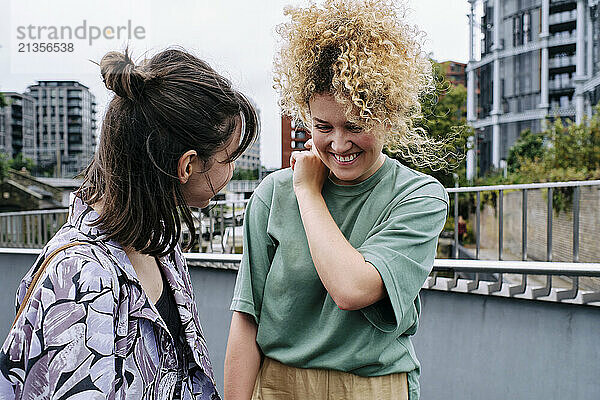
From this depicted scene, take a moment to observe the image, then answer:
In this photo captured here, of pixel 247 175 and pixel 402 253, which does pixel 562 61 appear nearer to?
pixel 247 175

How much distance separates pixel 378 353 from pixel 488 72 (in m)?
22.2

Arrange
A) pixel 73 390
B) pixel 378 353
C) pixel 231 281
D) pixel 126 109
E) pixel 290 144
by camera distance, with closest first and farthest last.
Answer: pixel 73 390 → pixel 126 109 → pixel 378 353 → pixel 290 144 → pixel 231 281

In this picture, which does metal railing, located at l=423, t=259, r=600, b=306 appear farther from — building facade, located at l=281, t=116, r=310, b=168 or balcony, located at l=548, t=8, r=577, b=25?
balcony, located at l=548, t=8, r=577, b=25

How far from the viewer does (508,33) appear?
2122 centimetres

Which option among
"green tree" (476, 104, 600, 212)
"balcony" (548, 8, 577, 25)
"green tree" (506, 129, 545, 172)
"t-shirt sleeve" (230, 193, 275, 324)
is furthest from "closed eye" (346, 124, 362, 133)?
"balcony" (548, 8, 577, 25)

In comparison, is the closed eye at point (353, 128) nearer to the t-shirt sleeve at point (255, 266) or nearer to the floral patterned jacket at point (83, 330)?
the t-shirt sleeve at point (255, 266)

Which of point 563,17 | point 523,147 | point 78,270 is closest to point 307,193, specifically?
point 78,270

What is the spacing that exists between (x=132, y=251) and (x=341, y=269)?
344 mm

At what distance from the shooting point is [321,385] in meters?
1.04

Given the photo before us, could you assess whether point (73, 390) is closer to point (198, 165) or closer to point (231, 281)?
point (198, 165)

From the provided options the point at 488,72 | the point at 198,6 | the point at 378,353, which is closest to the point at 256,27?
the point at 198,6

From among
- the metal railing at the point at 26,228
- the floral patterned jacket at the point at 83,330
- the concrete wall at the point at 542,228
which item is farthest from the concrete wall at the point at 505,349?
the concrete wall at the point at 542,228

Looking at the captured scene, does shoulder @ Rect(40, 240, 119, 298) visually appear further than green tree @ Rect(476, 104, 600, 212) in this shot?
No

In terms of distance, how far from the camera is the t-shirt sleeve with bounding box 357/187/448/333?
952mm
